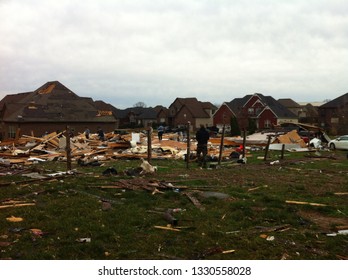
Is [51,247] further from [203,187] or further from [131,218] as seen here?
[203,187]

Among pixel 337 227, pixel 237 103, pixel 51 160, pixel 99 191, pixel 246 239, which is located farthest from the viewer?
pixel 237 103

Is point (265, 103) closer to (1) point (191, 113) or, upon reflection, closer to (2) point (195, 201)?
(1) point (191, 113)

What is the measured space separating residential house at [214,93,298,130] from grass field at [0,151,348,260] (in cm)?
5539

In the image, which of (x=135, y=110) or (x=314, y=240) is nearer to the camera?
(x=314, y=240)

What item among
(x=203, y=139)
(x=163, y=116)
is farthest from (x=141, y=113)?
(x=203, y=139)

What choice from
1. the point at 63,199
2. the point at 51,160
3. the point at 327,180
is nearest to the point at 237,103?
the point at 51,160

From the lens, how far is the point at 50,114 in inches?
2009

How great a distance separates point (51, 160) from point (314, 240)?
16770 mm

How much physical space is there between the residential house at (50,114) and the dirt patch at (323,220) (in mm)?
43511

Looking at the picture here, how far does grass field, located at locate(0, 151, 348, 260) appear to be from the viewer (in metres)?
5.33

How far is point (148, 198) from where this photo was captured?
8.72 m

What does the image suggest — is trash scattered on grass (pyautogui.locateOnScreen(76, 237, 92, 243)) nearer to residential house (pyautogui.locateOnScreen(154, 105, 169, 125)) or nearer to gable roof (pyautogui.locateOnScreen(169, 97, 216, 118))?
gable roof (pyautogui.locateOnScreen(169, 97, 216, 118))

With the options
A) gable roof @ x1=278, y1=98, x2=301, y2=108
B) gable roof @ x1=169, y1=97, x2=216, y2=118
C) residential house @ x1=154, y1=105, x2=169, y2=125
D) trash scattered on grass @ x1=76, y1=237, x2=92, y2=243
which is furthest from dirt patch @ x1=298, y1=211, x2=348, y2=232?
gable roof @ x1=278, y1=98, x2=301, y2=108

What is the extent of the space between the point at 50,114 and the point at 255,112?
37.5 meters
